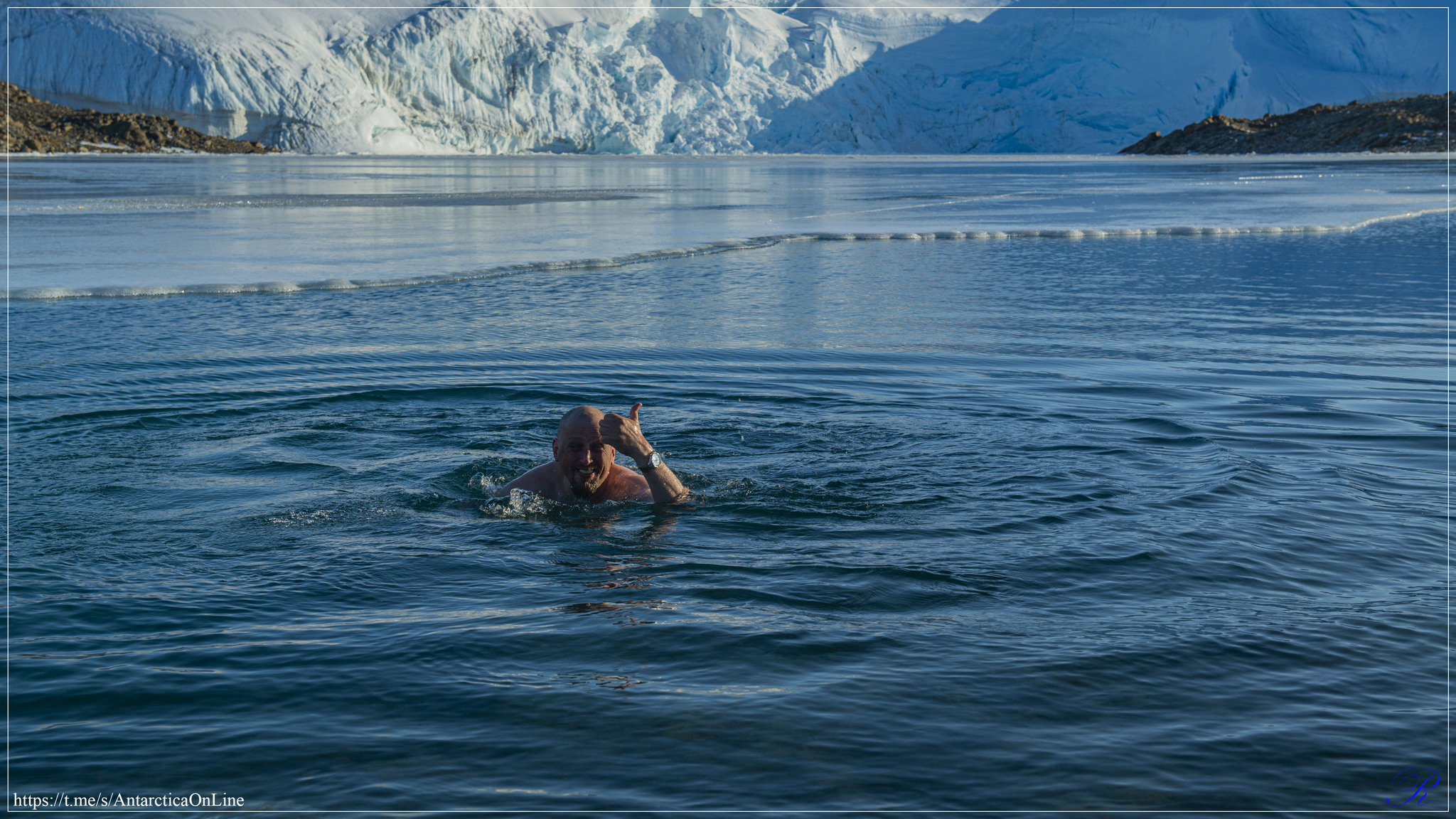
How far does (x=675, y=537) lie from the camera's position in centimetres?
532

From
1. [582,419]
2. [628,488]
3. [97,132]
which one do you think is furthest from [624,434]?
[97,132]

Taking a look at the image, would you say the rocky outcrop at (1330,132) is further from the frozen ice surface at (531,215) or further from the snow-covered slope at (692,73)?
the frozen ice surface at (531,215)

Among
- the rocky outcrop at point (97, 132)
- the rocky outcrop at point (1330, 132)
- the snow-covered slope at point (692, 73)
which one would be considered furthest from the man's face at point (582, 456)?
the snow-covered slope at point (692, 73)

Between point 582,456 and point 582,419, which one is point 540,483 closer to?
point 582,456

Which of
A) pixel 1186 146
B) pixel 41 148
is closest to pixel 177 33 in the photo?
pixel 41 148

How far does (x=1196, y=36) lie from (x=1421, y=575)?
360ft

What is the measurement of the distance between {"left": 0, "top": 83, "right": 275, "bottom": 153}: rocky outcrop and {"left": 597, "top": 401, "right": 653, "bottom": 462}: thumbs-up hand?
8276 centimetres

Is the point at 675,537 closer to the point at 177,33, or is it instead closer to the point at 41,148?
the point at 41,148

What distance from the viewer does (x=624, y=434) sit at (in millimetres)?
A: 5289

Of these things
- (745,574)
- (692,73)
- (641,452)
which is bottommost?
(745,574)
